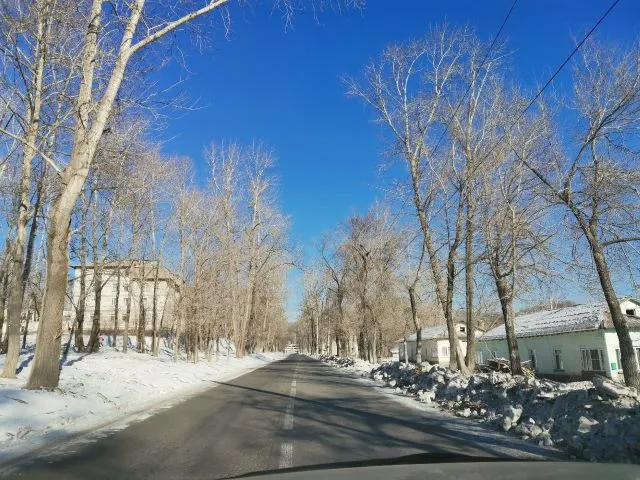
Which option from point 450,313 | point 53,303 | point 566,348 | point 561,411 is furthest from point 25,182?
point 566,348

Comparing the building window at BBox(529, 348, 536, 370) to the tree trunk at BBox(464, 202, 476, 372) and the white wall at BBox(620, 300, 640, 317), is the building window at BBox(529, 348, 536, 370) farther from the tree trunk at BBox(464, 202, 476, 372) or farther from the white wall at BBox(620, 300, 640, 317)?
the tree trunk at BBox(464, 202, 476, 372)

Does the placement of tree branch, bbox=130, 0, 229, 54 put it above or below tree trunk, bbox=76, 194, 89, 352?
above

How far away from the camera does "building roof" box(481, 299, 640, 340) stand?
1280 inches

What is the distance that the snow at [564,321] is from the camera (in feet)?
109

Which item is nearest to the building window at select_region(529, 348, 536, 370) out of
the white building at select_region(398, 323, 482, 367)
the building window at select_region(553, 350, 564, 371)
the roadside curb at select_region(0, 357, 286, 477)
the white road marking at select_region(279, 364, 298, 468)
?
the building window at select_region(553, 350, 564, 371)

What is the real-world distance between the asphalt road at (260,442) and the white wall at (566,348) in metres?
25.1

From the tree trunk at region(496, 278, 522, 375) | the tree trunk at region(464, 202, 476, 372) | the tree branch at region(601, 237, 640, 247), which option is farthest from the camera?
the tree trunk at region(496, 278, 522, 375)

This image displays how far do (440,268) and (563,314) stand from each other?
21.7 meters

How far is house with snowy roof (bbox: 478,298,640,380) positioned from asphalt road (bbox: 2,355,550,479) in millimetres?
23685

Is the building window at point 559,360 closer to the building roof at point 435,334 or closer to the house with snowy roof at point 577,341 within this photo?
the house with snowy roof at point 577,341

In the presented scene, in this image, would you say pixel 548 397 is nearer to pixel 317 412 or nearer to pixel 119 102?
pixel 317 412

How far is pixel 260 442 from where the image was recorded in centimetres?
798

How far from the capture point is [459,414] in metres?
11.4

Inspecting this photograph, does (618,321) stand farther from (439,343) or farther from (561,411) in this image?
(439,343)
